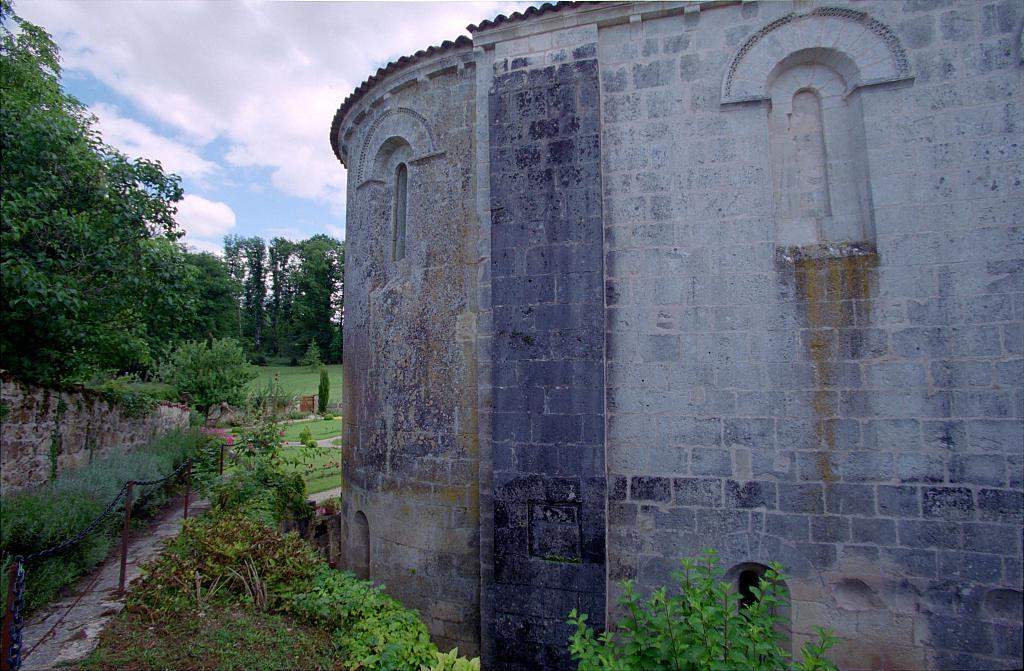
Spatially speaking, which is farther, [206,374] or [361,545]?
[206,374]

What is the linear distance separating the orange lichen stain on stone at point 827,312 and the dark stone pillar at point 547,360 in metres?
1.80

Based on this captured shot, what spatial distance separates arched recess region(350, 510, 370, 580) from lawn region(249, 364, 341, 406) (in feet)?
65.5

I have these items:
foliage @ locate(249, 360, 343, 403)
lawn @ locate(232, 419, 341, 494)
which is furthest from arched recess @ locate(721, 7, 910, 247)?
foliage @ locate(249, 360, 343, 403)

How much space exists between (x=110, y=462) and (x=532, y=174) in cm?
781

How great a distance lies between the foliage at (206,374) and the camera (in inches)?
746

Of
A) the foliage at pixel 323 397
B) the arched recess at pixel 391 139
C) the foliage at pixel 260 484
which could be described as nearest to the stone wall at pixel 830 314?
the arched recess at pixel 391 139

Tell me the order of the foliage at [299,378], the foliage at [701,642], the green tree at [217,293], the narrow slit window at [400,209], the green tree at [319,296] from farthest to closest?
1. the green tree at [319,296]
2. the green tree at [217,293]
3. the foliage at [299,378]
4. the narrow slit window at [400,209]
5. the foliage at [701,642]

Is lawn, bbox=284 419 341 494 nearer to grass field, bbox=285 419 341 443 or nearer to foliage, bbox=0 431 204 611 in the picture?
grass field, bbox=285 419 341 443

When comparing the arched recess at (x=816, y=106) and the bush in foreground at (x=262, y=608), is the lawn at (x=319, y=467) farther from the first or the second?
the arched recess at (x=816, y=106)

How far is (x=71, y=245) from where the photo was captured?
21.7ft

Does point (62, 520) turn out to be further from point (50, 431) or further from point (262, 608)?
point (50, 431)

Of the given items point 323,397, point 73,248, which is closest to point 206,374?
point 323,397

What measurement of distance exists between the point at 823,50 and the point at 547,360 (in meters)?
3.78

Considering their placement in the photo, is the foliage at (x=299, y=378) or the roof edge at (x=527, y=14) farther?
the foliage at (x=299, y=378)
